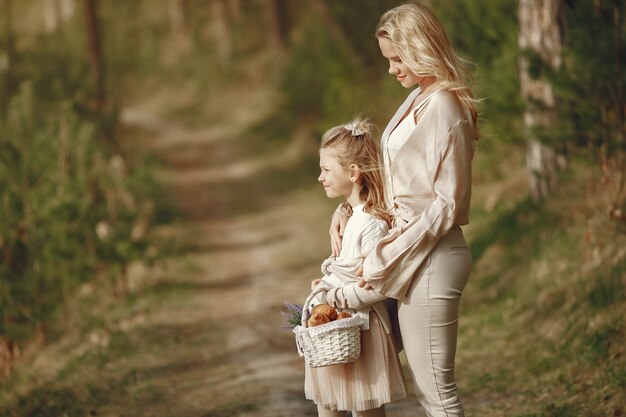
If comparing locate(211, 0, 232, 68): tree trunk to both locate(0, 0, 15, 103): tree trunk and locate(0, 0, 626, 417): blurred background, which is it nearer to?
locate(0, 0, 626, 417): blurred background

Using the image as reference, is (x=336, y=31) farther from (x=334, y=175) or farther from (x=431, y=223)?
(x=431, y=223)

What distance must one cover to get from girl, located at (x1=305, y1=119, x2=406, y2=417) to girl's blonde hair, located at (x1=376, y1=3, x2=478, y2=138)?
1.47ft

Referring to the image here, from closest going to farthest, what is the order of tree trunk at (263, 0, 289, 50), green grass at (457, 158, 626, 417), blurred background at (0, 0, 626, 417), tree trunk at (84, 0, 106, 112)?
green grass at (457, 158, 626, 417), blurred background at (0, 0, 626, 417), tree trunk at (84, 0, 106, 112), tree trunk at (263, 0, 289, 50)

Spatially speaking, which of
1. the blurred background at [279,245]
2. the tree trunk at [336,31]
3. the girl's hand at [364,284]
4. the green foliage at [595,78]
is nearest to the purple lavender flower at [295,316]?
the girl's hand at [364,284]

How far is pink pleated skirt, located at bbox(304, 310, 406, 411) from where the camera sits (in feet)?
12.4

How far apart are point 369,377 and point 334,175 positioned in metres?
0.86

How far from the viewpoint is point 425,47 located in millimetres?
3547

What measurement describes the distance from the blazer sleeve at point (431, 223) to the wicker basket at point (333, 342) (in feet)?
0.65

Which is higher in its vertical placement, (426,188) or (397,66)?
(397,66)

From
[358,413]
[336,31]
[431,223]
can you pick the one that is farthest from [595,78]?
[336,31]

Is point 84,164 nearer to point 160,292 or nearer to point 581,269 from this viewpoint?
point 160,292

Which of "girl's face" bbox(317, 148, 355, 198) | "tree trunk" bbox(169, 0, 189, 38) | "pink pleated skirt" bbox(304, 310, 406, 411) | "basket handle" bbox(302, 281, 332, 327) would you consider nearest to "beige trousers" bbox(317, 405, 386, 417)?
"pink pleated skirt" bbox(304, 310, 406, 411)

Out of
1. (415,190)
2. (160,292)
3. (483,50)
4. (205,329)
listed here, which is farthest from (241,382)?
(483,50)

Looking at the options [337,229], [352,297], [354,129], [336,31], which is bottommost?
[352,297]
